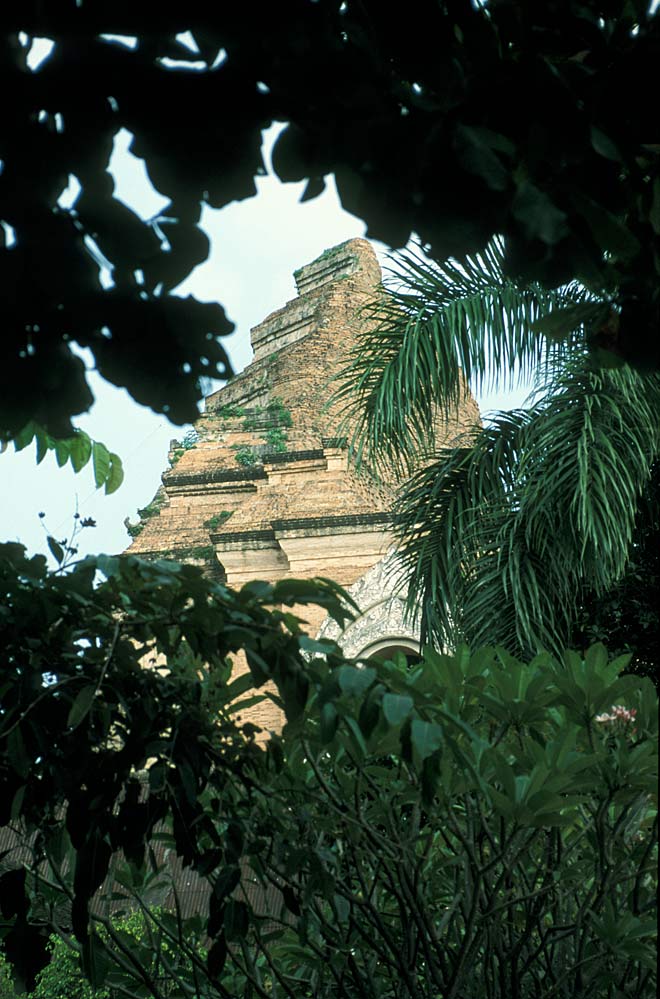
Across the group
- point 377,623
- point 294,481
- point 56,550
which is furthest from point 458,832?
point 294,481

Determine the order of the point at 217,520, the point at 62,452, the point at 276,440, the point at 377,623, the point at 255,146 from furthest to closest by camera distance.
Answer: the point at 276,440 < the point at 217,520 < the point at 377,623 < the point at 62,452 < the point at 255,146

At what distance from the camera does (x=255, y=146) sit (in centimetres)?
162

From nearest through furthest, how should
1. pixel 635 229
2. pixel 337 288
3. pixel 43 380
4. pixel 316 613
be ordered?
pixel 43 380, pixel 635 229, pixel 316 613, pixel 337 288

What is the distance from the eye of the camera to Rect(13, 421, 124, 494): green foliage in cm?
289

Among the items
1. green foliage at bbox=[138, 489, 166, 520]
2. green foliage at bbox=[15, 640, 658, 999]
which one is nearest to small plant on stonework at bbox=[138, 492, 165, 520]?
green foliage at bbox=[138, 489, 166, 520]

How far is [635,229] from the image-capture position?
77.5 inches

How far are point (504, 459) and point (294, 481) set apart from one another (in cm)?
815

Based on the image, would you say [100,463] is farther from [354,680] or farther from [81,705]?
[354,680]

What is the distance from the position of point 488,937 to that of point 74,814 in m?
0.94

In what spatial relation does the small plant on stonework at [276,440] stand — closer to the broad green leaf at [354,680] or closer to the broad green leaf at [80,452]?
the broad green leaf at [80,452]

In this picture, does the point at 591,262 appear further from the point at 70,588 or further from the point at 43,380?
the point at 70,588

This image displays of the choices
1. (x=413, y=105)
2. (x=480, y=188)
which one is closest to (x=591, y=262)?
(x=480, y=188)

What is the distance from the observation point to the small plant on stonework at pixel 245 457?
17328 mm

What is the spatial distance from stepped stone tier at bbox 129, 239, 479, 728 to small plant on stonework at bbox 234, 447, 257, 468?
0.08ft
